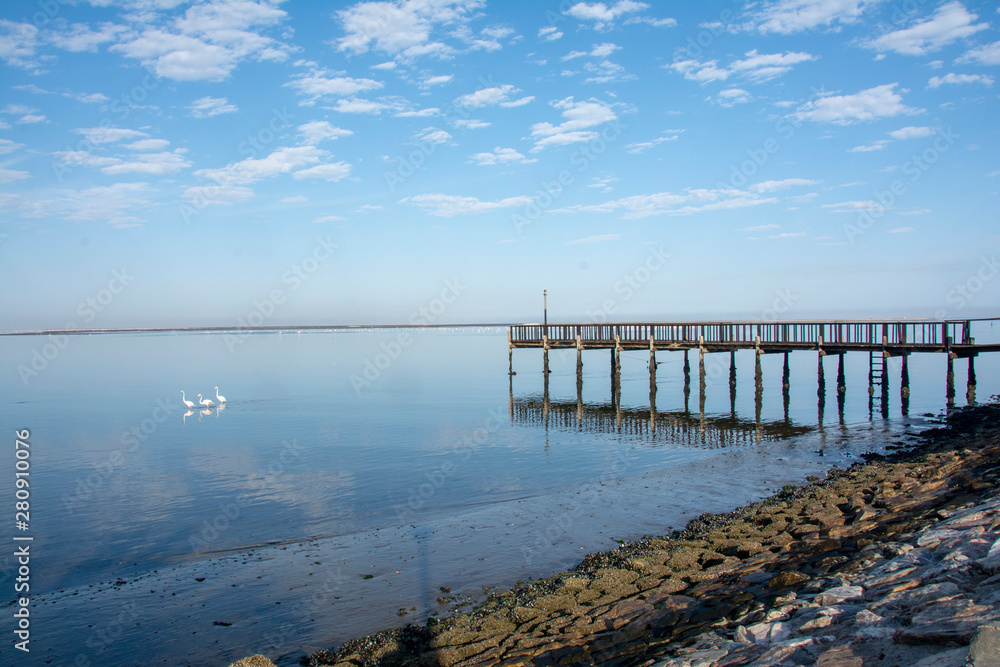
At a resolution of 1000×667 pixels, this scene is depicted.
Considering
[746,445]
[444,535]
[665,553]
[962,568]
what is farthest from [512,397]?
[962,568]

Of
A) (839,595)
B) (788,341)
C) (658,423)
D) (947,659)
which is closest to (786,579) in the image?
(839,595)

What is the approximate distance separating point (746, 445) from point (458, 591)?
17.5 m

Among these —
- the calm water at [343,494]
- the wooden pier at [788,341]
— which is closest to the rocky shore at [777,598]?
the calm water at [343,494]

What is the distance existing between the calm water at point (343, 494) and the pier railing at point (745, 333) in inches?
147

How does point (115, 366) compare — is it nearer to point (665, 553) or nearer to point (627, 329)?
point (627, 329)

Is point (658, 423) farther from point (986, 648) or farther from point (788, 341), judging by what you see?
point (986, 648)

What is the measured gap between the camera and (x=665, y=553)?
11.7 m

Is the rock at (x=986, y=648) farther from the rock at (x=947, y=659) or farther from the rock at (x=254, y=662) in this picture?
the rock at (x=254, y=662)

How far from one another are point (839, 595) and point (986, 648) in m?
3.17

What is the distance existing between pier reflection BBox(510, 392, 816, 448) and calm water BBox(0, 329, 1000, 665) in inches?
8.2

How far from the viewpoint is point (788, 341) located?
34344 millimetres

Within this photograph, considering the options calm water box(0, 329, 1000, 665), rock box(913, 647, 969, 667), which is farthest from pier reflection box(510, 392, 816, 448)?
rock box(913, 647, 969, 667)

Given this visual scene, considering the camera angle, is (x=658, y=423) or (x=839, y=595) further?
(x=658, y=423)

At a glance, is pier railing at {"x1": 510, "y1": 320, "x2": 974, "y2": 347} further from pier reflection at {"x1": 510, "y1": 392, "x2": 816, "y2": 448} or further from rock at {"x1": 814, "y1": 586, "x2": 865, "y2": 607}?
rock at {"x1": 814, "y1": 586, "x2": 865, "y2": 607}
